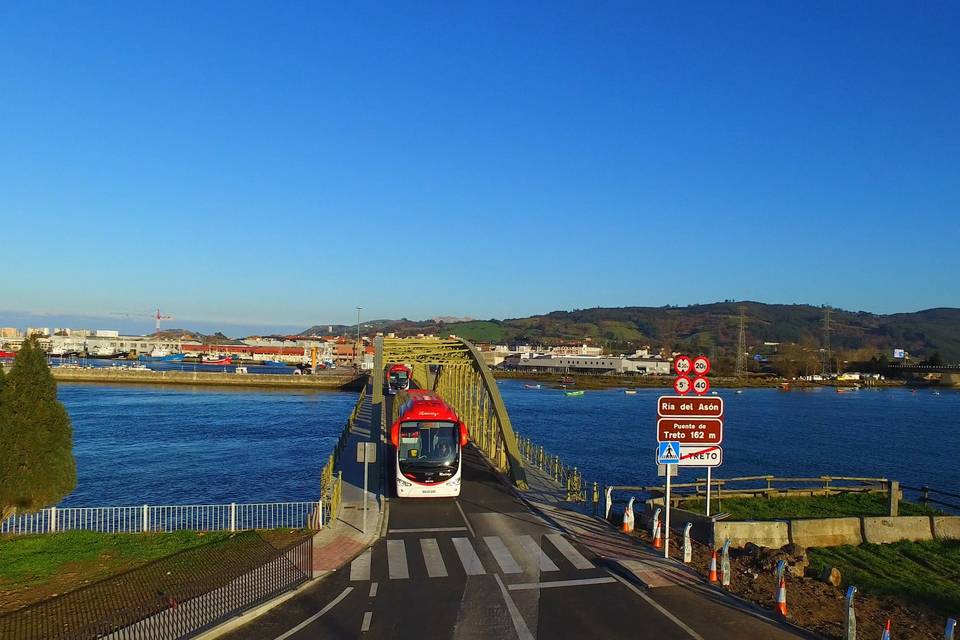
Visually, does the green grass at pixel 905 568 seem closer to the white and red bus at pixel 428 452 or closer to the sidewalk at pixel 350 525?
the white and red bus at pixel 428 452

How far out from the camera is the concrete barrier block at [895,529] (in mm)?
24484

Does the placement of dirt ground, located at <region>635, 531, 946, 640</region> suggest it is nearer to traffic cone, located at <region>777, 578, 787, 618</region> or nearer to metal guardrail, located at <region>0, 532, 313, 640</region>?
traffic cone, located at <region>777, 578, 787, 618</region>

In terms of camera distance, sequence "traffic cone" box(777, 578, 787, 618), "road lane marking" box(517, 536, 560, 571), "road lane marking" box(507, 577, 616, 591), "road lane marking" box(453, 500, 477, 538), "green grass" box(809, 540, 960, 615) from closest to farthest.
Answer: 1. "traffic cone" box(777, 578, 787, 618)
2. "road lane marking" box(507, 577, 616, 591)
3. "road lane marking" box(517, 536, 560, 571)
4. "road lane marking" box(453, 500, 477, 538)
5. "green grass" box(809, 540, 960, 615)

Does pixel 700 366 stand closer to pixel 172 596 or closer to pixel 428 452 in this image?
pixel 428 452

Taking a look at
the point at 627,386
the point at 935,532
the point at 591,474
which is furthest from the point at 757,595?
the point at 627,386

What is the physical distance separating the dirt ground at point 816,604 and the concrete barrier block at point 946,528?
12801mm

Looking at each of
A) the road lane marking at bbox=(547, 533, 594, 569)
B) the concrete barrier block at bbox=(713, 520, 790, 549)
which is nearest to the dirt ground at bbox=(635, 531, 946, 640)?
the road lane marking at bbox=(547, 533, 594, 569)

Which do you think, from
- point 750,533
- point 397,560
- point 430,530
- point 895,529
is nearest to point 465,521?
point 430,530

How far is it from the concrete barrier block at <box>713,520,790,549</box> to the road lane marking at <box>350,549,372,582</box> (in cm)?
1050

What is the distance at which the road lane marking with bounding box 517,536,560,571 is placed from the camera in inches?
618

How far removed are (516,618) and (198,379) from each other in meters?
128

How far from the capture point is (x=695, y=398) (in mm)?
18234

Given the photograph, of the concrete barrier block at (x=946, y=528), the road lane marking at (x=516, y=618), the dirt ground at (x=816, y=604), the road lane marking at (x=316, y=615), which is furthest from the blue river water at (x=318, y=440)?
the dirt ground at (x=816, y=604)

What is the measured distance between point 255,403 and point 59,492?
3262 inches
